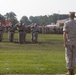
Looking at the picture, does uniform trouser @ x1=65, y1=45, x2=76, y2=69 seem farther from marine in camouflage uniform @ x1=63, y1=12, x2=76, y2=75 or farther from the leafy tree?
the leafy tree

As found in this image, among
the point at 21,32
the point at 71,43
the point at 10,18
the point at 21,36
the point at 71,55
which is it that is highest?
the point at 10,18

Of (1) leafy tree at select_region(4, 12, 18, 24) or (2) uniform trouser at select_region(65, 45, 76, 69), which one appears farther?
(1) leafy tree at select_region(4, 12, 18, 24)

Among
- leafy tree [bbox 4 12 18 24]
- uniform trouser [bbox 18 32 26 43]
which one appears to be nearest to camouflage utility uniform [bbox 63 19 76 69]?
uniform trouser [bbox 18 32 26 43]

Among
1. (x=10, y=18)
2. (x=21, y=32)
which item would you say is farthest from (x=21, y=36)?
(x=10, y=18)

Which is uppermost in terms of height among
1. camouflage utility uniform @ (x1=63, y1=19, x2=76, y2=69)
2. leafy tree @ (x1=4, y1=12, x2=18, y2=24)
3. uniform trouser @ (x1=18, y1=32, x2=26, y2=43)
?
leafy tree @ (x1=4, y1=12, x2=18, y2=24)

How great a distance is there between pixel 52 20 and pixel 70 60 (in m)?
171

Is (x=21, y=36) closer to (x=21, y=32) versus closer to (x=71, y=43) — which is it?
(x=21, y=32)

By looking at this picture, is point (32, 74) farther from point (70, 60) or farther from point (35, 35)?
point (35, 35)

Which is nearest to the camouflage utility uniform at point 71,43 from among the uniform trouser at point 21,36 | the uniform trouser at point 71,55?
the uniform trouser at point 71,55

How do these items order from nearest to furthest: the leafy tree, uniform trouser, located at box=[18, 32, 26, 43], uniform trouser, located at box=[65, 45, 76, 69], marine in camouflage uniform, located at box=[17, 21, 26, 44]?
1. uniform trouser, located at box=[65, 45, 76, 69]
2. marine in camouflage uniform, located at box=[17, 21, 26, 44]
3. uniform trouser, located at box=[18, 32, 26, 43]
4. the leafy tree

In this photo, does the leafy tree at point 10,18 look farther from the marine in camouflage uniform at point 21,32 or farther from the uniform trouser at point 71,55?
the uniform trouser at point 71,55

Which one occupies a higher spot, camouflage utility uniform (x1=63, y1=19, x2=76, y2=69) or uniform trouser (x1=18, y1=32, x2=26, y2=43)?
camouflage utility uniform (x1=63, y1=19, x2=76, y2=69)

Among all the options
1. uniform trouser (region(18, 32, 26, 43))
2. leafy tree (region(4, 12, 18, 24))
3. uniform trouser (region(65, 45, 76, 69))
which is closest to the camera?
uniform trouser (region(65, 45, 76, 69))

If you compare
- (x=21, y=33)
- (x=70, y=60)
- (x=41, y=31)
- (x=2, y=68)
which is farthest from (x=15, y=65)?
(x=41, y=31)
